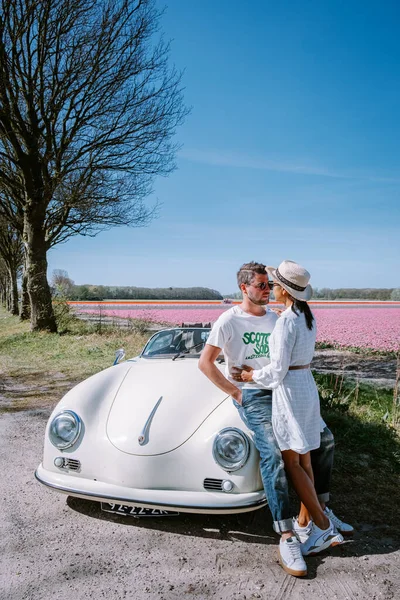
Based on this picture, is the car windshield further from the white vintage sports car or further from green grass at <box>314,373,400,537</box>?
green grass at <box>314,373,400,537</box>

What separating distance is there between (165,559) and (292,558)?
2.61ft

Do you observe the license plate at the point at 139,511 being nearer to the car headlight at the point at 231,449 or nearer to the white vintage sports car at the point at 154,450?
the white vintage sports car at the point at 154,450

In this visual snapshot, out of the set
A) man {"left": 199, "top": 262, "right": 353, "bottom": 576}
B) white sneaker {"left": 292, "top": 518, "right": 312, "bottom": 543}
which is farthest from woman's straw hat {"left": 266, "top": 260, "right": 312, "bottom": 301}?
white sneaker {"left": 292, "top": 518, "right": 312, "bottom": 543}

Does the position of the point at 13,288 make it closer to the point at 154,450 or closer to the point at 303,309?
the point at 154,450

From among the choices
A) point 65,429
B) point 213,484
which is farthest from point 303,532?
point 65,429

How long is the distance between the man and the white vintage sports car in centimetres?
17

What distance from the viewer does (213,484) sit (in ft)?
10.4


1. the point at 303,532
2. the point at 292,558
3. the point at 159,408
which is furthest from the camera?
the point at 159,408

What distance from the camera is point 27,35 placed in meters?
15.0

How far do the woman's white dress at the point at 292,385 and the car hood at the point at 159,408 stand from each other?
714 mm

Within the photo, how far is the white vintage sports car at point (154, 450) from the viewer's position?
3143mm

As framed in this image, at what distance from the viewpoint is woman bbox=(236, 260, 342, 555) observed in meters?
2.99

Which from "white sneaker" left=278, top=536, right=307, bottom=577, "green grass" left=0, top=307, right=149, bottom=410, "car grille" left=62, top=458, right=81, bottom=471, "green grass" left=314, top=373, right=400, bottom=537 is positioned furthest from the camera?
"green grass" left=0, top=307, right=149, bottom=410

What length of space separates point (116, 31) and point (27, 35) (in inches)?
111
